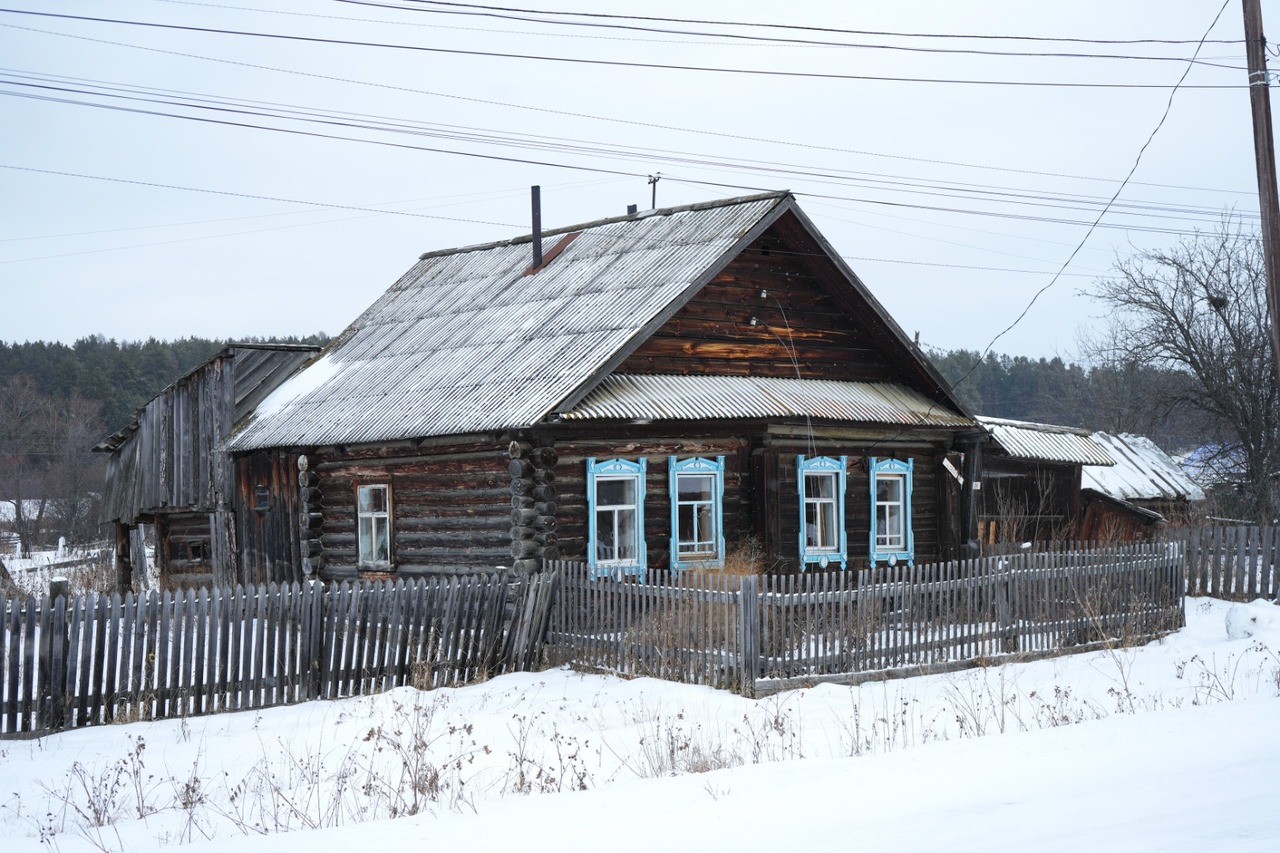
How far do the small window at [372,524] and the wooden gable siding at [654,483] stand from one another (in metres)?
3.87

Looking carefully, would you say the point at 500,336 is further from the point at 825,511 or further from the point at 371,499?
the point at 825,511

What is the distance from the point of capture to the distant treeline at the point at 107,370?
256ft

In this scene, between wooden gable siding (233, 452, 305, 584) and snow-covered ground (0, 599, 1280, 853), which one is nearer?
snow-covered ground (0, 599, 1280, 853)

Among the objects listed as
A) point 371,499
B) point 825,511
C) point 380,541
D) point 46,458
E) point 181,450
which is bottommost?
point 380,541

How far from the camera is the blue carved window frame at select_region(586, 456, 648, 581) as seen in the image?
→ 17250mm

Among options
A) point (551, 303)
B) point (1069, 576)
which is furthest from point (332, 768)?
point (551, 303)

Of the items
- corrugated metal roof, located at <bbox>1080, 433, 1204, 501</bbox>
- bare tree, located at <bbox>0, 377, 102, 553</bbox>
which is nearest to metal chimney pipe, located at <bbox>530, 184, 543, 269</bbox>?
corrugated metal roof, located at <bbox>1080, 433, 1204, 501</bbox>

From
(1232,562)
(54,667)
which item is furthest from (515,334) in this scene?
(1232,562)

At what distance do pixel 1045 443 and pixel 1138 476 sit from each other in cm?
818

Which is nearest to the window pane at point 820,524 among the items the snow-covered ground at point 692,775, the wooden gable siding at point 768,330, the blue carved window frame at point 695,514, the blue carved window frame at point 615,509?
the blue carved window frame at point 695,514

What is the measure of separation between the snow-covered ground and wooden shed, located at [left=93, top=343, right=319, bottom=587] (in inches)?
359

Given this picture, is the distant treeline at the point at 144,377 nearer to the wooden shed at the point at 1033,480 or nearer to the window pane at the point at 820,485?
the wooden shed at the point at 1033,480

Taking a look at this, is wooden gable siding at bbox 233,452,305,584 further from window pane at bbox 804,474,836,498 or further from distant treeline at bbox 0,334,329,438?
distant treeline at bbox 0,334,329,438

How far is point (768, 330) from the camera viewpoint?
20.1 metres
